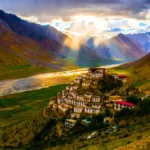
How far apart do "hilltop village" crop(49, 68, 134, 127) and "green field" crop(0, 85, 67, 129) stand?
24220mm

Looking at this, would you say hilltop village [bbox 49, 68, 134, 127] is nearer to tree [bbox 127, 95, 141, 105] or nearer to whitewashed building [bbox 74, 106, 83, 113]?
whitewashed building [bbox 74, 106, 83, 113]

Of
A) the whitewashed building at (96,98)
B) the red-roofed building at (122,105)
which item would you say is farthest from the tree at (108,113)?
the whitewashed building at (96,98)

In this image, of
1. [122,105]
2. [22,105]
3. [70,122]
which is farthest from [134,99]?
[22,105]

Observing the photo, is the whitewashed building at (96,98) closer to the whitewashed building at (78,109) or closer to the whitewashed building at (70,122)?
the whitewashed building at (78,109)

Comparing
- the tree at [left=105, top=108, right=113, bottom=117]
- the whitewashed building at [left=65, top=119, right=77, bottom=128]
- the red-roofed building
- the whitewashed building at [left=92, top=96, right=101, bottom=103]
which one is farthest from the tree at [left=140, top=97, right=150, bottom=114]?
the whitewashed building at [left=65, top=119, right=77, bottom=128]

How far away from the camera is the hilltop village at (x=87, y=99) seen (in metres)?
82.2

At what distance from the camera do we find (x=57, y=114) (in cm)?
9050

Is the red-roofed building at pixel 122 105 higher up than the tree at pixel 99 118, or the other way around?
the red-roofed building at pixel 122 105

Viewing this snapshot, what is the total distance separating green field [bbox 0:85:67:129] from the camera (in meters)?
122

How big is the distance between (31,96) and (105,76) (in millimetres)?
83192

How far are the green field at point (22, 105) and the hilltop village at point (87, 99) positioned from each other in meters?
24.2

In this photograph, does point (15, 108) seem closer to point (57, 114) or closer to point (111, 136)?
point (57, 114)

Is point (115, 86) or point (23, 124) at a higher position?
point (115, 86)

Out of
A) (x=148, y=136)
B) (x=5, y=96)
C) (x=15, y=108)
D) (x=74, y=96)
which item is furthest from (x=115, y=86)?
(x=5, y=96)
